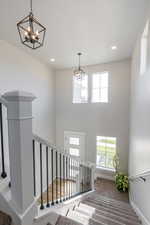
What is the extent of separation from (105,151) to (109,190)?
1.51 meters

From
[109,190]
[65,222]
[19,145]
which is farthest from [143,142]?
[109,190]

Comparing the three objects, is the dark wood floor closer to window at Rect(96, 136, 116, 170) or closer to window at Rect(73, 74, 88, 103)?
window at Rect(96, 136, 116, 170)

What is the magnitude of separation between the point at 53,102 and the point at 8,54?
2.98 m

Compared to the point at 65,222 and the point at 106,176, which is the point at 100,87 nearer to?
the point at 106,176

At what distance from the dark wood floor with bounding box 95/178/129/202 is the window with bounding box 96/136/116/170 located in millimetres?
624

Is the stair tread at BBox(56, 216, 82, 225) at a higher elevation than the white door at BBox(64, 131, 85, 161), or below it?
higher

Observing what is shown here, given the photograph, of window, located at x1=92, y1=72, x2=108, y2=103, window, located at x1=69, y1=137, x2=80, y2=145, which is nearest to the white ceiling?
window, located at x1=92, y1=72, x2=108, y2=103

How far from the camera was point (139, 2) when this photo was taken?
2.40 metres

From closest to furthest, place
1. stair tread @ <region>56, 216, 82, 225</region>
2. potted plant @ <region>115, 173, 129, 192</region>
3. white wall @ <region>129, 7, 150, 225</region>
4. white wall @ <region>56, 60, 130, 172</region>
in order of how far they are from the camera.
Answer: stair tread @ <region>56, 216, 82, 225</region>, white wall @ <region>129, 7, 150, 225</region>, potted plant @ <region>115, 173, 129, 192</region>, white wall @ <region>56, 60, 130, 172</region>

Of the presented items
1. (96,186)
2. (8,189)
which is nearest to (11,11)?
(8,189)

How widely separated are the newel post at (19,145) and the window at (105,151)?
4.99 meters

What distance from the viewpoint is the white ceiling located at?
8.23ft

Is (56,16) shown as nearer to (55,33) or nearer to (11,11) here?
(55,33)

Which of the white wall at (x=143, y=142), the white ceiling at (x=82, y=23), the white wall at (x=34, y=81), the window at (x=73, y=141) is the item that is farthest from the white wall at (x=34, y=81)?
the white wall at (x=143, y=142)
